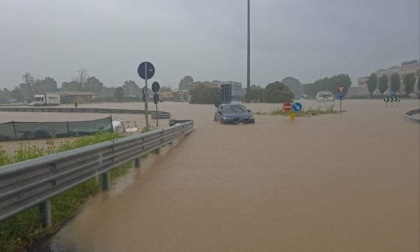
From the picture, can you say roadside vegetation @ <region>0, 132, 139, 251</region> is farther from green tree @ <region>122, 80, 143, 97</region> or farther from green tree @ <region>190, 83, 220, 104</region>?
green tree @ <region>122, 80, 143, 97</region>

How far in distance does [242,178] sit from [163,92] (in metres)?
151

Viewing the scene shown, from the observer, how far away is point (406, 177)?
8117mm

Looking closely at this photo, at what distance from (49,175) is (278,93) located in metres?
72.3

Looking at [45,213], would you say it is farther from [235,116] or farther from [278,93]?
[278,93]

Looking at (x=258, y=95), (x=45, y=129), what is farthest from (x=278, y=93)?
(x=45, y=129)

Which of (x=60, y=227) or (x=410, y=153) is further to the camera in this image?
(x=410, y=153)

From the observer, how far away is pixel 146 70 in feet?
40.8

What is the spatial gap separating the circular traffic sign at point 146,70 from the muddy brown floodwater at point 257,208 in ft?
10.6

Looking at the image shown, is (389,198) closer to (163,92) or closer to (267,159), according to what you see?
(267,159)

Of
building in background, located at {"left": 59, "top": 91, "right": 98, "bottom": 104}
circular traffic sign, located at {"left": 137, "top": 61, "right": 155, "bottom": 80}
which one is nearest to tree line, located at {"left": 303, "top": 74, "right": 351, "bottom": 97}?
building in background, located at {"left": 59, "top": 91, "right": 98, "bottom": 104}

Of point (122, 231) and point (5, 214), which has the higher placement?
point (5, 214)

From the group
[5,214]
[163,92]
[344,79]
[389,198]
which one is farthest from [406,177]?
[163,92]

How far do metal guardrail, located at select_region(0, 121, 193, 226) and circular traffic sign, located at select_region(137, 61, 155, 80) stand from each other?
5.37 metres

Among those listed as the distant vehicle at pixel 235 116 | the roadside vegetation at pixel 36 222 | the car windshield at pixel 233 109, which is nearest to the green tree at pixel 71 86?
the car windshield at pixel 233 109
